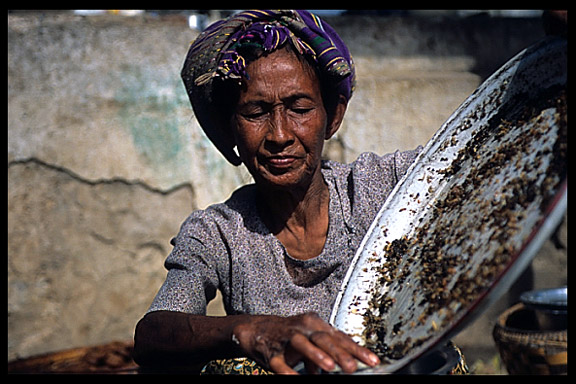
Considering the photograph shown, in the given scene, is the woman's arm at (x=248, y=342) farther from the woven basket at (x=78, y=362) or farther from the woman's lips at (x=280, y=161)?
the woven basket at (x=78, y=362)

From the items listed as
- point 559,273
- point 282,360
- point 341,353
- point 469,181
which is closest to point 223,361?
point 282,360

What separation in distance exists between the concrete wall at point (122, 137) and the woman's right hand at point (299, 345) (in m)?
2.33

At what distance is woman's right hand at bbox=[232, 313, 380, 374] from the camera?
1.18 m

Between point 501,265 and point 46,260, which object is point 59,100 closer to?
point 46,260

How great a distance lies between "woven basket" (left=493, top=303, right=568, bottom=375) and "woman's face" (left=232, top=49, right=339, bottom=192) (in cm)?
139

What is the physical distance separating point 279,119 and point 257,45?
252mm

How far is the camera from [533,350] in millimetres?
2541

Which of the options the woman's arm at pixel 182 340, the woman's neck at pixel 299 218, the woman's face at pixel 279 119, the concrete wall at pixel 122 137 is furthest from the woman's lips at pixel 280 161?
the concrete wall at pixel 122 137

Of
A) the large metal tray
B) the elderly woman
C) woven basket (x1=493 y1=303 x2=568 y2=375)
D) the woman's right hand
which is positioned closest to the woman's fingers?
the woman's right hand

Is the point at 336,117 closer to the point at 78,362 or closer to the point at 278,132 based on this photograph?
the point at 278,132

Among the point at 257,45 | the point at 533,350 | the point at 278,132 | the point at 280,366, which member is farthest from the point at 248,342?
the point at 533,350

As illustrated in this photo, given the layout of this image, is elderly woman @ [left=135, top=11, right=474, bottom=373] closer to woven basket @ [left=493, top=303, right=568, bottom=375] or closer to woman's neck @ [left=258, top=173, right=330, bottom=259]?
woman's neck @ [left=258, top=173, right=330, bottom=259]

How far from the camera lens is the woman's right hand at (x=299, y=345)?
118 centimetres

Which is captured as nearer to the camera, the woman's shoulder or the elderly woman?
the elderly woman
